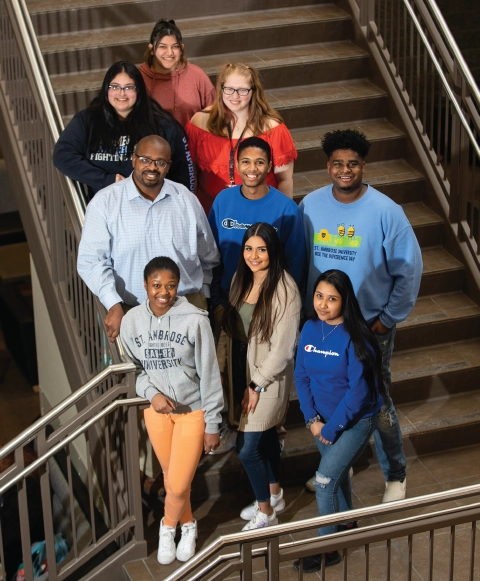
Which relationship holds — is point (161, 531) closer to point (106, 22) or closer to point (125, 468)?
point (125, 468)

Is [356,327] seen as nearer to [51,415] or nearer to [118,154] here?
[51,415]

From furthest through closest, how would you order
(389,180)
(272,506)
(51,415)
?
(389,180) < (272,506) < (51,415)

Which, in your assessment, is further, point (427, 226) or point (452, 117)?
point (427, 226)

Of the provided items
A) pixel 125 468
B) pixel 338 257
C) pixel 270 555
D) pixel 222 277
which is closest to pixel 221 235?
pixel 222 277

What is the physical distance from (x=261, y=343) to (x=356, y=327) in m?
0.50

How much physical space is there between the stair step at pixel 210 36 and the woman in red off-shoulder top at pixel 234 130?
1.70 metres

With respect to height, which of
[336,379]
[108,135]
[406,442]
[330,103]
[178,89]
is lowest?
[406,442]

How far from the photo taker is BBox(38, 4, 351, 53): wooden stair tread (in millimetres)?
6621

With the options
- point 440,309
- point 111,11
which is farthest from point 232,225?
point 111,11

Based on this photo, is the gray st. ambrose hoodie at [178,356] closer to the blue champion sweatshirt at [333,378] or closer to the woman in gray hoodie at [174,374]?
the woman in gray hoodie at [174,374]

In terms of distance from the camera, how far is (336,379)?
4359 mm

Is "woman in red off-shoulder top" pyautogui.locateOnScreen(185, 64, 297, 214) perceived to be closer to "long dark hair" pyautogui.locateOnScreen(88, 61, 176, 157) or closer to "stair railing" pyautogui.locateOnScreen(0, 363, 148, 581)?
"long dark hair" pyautogui.locateOnScreen(88, 61, 176, 157)

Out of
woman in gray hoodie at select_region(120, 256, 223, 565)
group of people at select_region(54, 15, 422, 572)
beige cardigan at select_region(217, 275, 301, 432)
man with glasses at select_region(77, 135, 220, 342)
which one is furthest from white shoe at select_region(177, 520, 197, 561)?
man with glasses at select_region(77, 135, 220, 342)

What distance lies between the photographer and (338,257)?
184 inches
